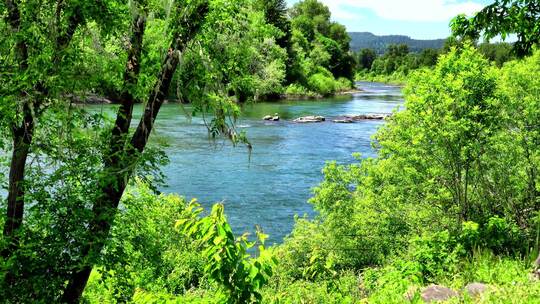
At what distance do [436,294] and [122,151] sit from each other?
4.52 m

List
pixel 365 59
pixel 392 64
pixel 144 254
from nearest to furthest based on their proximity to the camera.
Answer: pixel 144 254 → pixel 392 64 → pixel 365 59

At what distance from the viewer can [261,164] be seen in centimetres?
2725

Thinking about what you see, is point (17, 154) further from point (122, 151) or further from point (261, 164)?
point (261, 164)

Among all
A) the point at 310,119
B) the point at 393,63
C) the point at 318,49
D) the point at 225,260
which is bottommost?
the point at 310,119

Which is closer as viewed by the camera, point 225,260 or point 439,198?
point 225,260

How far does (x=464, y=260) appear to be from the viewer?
32.3 feet

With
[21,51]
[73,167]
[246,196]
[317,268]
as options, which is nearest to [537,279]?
[317,268]

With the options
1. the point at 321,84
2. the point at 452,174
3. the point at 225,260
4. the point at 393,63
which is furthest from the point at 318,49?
the point at 225,260

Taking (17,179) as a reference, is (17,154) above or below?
above

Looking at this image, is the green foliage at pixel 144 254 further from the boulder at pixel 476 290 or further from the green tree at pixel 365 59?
the green tree at pixel 365 59

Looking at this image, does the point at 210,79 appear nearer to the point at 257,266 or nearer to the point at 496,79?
the point at 257,266

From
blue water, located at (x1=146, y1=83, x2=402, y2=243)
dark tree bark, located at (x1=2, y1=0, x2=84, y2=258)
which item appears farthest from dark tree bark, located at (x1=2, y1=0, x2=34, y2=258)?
blue water, located at (x1=146, y1=83, x2=402, y2=243)

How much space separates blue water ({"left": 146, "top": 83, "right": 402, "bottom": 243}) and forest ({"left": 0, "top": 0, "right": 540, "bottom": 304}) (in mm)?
4060

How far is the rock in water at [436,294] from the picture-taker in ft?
23.6
